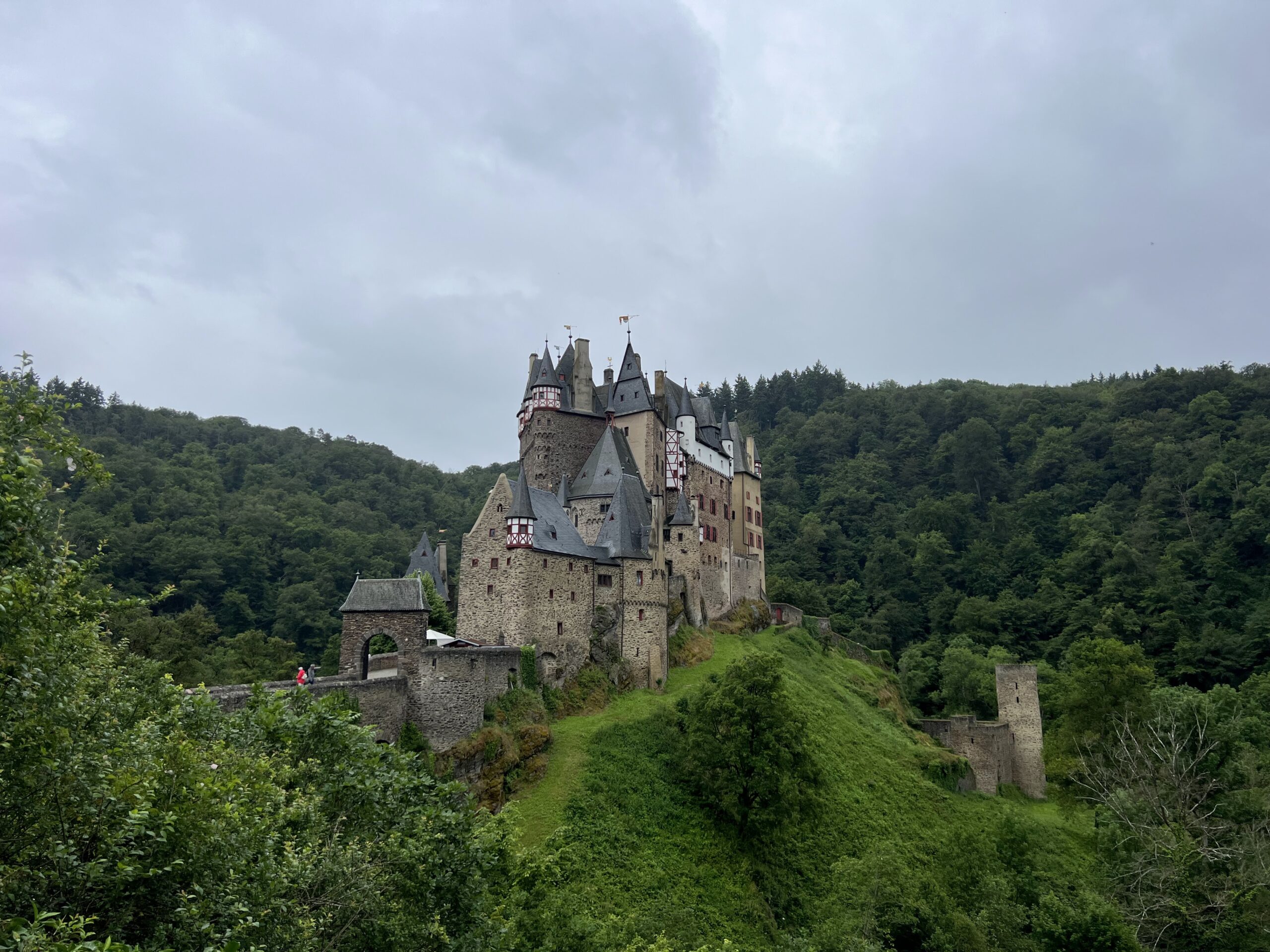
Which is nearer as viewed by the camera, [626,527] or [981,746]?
[626,527]

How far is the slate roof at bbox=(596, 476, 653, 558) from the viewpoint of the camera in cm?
4334

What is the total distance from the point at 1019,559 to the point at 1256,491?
1957 cm

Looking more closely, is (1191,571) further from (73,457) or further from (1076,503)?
(73,457)

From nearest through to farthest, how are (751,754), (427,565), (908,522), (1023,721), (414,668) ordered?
(414,668) → (751,754) → (1023,721) → (427,565) → (908,522)

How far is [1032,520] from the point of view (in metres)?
Answer: 91.0

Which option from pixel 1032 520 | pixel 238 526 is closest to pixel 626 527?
pixel 238 526

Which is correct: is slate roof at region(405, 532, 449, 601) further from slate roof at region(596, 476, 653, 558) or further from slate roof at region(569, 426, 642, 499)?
slate roof at region(596, 476, 653, 558)

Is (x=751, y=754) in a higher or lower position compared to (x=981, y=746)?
higher

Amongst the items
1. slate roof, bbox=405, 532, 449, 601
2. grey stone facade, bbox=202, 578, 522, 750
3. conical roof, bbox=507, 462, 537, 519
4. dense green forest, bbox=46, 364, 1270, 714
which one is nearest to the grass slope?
grey stone facade, bbox=202, 578, 522, 750

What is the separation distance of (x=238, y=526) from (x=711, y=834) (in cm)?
6028

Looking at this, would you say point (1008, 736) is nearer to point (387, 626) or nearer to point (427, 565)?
point (427, 565)

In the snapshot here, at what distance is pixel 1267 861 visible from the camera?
96.7ft

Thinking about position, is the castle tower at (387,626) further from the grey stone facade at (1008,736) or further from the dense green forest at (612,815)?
the grey stone facade at (1008,736)

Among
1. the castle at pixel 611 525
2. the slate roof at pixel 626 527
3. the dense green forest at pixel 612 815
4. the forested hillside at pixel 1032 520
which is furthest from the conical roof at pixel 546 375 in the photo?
the forested hillside at pixel 1032 520
